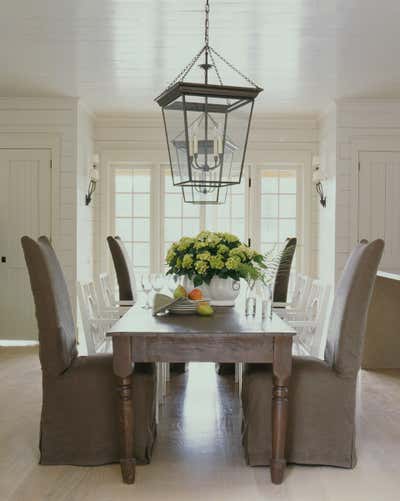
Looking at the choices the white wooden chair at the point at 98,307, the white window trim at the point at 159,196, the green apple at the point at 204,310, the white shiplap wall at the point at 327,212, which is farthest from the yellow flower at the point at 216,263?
the white window trim at the point at 159,196

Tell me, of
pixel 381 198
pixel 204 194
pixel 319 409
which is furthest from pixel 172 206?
pixel 319 409

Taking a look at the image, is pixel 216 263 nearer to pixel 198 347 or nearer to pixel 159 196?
pixel 198 347

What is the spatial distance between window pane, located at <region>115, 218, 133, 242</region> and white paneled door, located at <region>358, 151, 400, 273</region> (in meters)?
2.70

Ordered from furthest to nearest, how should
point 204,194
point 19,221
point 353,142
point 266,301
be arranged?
Result: 1. point 19,221
2. point 353,142
3. point 204,194
4. point 266,301

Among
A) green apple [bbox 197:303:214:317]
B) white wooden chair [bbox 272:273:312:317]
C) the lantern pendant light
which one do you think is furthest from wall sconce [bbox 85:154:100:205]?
green apple [bbox 197:303:214:317]

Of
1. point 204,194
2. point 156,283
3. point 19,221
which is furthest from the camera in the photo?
point 19,221

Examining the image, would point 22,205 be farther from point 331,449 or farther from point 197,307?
point 331,449

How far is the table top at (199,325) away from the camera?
3.03 meters

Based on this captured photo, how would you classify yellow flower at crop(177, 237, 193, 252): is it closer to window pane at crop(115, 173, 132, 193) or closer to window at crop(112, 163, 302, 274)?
window at crop(112, 163, 302, 274)

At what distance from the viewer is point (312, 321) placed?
13.3 feet

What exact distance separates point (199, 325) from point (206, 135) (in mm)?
962

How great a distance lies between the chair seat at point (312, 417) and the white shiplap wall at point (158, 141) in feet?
15.1

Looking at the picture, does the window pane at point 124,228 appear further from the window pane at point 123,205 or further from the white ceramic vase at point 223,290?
the white ceramic vase at point 223,290

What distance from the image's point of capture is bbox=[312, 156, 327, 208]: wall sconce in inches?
283
